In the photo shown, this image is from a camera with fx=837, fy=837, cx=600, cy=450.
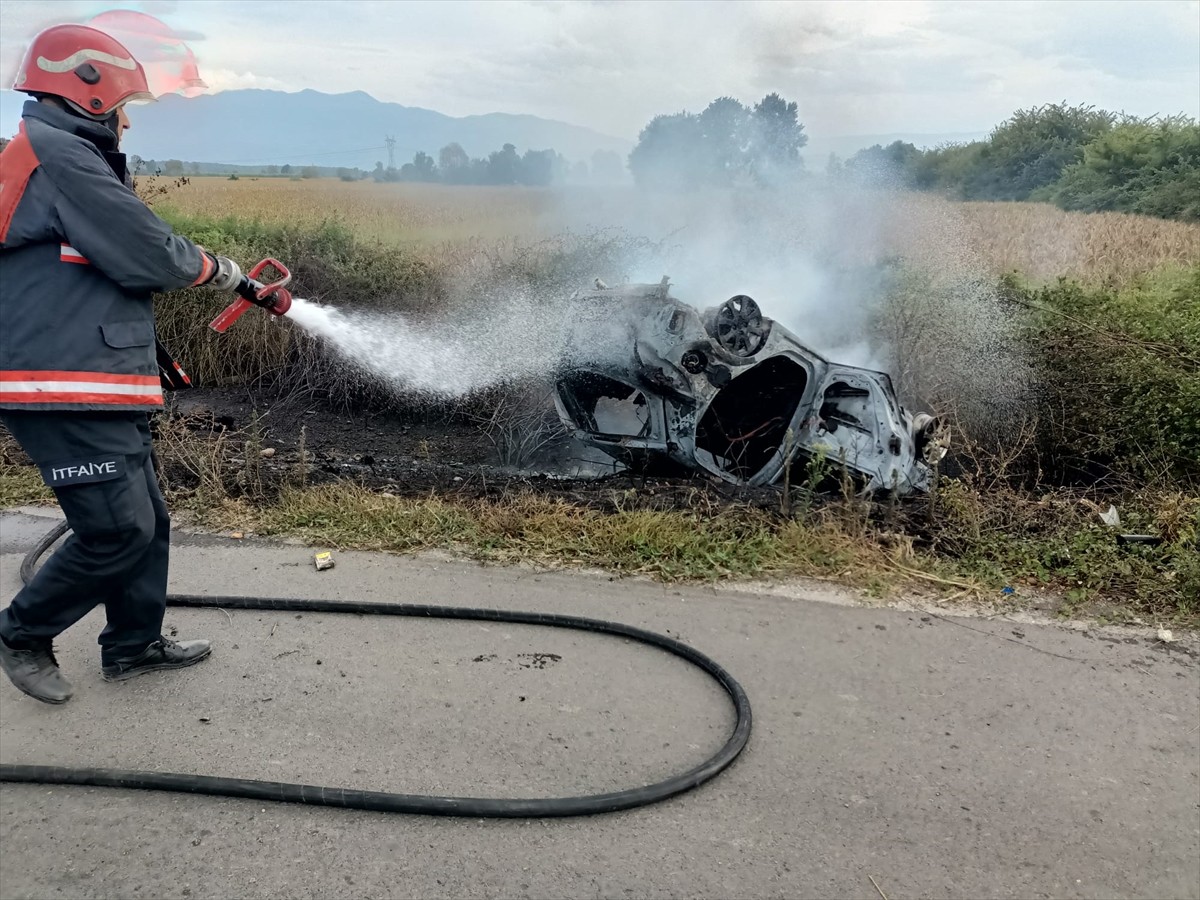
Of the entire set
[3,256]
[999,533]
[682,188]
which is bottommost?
[999,533]

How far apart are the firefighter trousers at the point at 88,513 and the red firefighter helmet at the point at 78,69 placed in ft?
3.53

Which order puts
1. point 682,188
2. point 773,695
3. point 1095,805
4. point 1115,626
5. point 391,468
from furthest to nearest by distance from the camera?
point 682,188 → point 391,468 → point 1115,626 → point 773,695 → point 1095,805

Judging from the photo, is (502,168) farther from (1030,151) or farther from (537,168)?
(1030,151)

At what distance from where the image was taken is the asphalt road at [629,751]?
2402 mm

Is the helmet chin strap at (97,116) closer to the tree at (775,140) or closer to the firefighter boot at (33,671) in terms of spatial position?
the firefighter boot at (33,671)

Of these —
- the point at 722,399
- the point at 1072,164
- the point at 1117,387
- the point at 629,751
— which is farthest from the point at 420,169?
the point at 1072,164

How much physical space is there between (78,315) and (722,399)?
13.5 ft

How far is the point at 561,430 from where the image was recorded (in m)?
6.56

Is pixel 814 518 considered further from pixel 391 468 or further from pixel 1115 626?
pixel 391 468

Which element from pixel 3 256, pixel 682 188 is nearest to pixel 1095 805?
pixel 3 256

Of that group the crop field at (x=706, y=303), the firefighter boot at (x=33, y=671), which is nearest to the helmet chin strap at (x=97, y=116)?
the firefighter boot at (x=33, y=671)

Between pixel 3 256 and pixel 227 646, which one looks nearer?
pixel 3 256

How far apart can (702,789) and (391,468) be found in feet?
12.8

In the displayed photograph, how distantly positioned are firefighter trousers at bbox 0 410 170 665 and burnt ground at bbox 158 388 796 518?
243 cm
